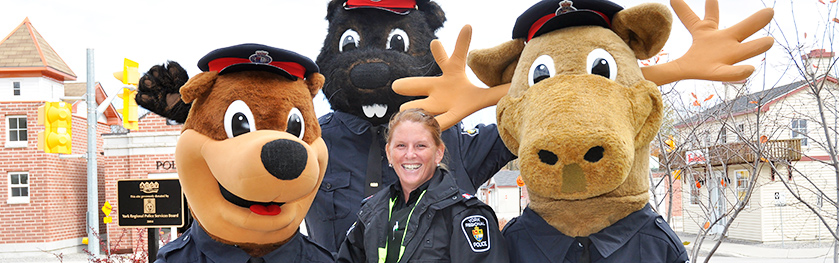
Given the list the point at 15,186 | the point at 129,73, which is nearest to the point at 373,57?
the point at 129,73

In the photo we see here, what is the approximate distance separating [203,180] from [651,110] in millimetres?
1859

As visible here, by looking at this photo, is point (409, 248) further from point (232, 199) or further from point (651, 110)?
point (651, 110)

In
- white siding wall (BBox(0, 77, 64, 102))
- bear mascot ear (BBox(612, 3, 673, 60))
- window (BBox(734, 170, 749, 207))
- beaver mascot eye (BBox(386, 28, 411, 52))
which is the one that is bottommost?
window (BBox(734, 170, 749, 207))

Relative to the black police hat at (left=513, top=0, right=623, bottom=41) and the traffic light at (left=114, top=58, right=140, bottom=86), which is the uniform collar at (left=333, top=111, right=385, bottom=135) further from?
the traffic light at (left=114, top=58, right=140, bottom=86)

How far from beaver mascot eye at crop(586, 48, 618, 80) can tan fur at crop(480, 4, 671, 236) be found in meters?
0.02

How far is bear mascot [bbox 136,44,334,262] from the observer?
7.89 feet

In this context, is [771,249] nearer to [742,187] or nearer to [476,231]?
[742,187]

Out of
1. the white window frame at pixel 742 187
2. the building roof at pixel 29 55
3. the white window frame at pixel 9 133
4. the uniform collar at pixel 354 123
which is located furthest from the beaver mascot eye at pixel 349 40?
the white window frame at pixel 9 133

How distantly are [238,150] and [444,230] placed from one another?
0.87m

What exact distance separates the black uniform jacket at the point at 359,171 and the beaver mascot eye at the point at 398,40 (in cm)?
48

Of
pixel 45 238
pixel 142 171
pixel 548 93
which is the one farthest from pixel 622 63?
pixel 45 238

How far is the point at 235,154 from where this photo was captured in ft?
7.62

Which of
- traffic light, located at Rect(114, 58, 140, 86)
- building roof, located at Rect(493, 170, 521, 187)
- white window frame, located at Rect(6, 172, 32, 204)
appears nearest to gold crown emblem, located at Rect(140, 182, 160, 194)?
traffic light, located at Rect(114, 58, 140, 86)

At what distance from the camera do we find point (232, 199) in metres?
2.51
